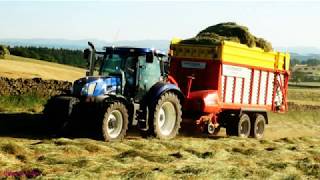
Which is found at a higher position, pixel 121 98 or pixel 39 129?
pixel 121 98

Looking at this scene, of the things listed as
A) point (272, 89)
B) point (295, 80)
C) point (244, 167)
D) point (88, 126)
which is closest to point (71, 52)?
point (295, 80)

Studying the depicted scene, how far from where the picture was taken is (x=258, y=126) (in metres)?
16.9

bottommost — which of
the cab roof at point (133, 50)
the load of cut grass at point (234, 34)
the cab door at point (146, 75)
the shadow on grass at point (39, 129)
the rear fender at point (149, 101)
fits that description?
the shadow on grass at point (39, 129)

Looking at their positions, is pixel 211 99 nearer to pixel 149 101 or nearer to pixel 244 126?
pixel 149 101

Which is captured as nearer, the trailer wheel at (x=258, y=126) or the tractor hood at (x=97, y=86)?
the tractor hood at (x=97, y=86)

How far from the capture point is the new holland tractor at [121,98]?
12062 millimetres

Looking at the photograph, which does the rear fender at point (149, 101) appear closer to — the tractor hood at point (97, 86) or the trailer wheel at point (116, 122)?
the trailer wheel at point (116, 122)

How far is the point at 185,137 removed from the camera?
14531 millimetres

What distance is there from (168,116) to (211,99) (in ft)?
4.78

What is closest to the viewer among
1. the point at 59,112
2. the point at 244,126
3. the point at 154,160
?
the point at 154,160

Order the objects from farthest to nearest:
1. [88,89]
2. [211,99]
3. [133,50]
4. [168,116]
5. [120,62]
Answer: [211,99] → [168,116] → [120,62] → [133,50] → [88,89]

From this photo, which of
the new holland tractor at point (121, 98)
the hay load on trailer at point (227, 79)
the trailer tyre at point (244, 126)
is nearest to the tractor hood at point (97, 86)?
the new holland tractor at point (121, 98)

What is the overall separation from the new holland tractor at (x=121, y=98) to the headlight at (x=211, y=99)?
27.2 inches

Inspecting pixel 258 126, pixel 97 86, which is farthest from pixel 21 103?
pixel 258 126
